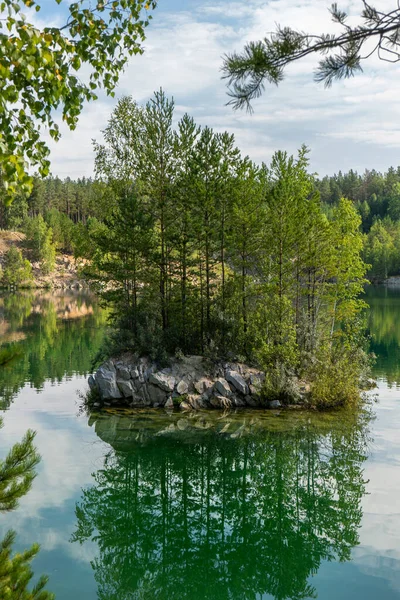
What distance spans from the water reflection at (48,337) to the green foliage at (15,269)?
2036 cm

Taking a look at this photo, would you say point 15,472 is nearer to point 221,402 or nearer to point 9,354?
point 9,354

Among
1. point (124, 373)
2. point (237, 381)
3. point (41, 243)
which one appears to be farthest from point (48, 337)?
point (41, 243)

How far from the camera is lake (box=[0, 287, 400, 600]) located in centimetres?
1092

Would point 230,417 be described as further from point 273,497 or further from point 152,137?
point 152,137

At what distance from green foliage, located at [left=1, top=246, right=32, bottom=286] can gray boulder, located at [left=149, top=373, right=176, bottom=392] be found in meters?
76.2

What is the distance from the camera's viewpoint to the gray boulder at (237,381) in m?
23.9

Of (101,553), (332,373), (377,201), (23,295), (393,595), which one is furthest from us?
(377,201)

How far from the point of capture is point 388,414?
2220cm

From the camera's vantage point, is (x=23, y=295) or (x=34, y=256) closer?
(x=23, y=295)

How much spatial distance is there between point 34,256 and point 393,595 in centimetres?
10288

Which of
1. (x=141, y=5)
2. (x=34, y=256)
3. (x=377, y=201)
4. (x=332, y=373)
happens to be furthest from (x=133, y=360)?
(x=377, y=201)

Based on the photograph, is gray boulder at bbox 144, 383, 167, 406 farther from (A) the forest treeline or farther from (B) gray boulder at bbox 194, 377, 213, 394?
(A) the forest treeline

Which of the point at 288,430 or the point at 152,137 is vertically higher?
the point at 152,137

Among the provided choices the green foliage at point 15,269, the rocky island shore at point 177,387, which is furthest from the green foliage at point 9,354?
the green foliage at point 15,269
